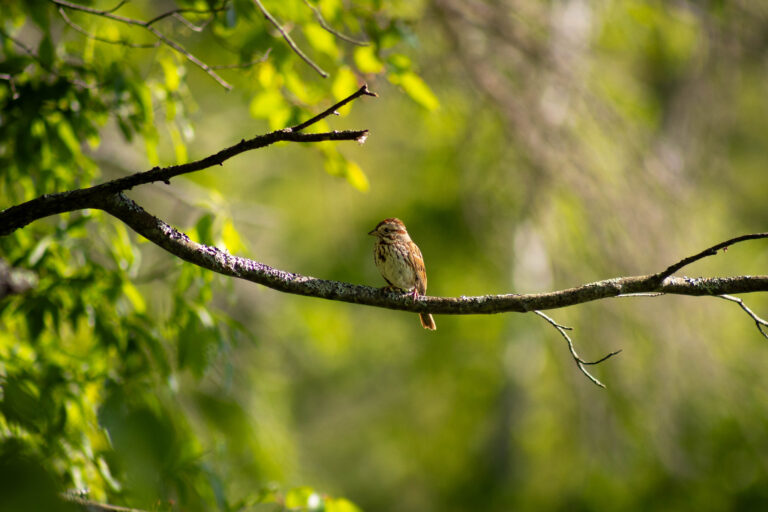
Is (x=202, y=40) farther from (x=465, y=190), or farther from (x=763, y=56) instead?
(x=763, y=56)

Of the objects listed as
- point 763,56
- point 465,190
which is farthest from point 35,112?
point 763,56

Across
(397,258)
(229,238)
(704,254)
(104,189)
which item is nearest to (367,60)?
(229,238)

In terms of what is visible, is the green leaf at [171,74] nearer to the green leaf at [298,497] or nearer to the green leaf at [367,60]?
the green leaf at [367,60]

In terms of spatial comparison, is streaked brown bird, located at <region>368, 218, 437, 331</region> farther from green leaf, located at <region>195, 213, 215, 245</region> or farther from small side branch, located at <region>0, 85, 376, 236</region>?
small side branch, located at <region>0, 85, 376, 236</region>

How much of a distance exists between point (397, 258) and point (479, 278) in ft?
14.8

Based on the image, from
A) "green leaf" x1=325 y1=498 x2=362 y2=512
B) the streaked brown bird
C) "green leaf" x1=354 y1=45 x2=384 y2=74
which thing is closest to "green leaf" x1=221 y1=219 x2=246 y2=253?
"green leaf" x1=354 y1=45 x2=384 y2=74

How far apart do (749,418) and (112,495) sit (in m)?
3.60

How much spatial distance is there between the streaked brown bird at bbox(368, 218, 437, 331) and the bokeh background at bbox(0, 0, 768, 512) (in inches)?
10.4

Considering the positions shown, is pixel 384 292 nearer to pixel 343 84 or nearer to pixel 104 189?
pixel 104 189

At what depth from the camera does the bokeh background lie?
2990 mm

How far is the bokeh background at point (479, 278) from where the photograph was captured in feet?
9.81

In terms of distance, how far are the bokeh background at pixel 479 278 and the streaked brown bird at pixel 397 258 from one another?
26 cm

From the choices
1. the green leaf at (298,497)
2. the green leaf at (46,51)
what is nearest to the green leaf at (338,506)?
the green leaf at (298,497)

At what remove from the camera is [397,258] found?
4191 millimetres
